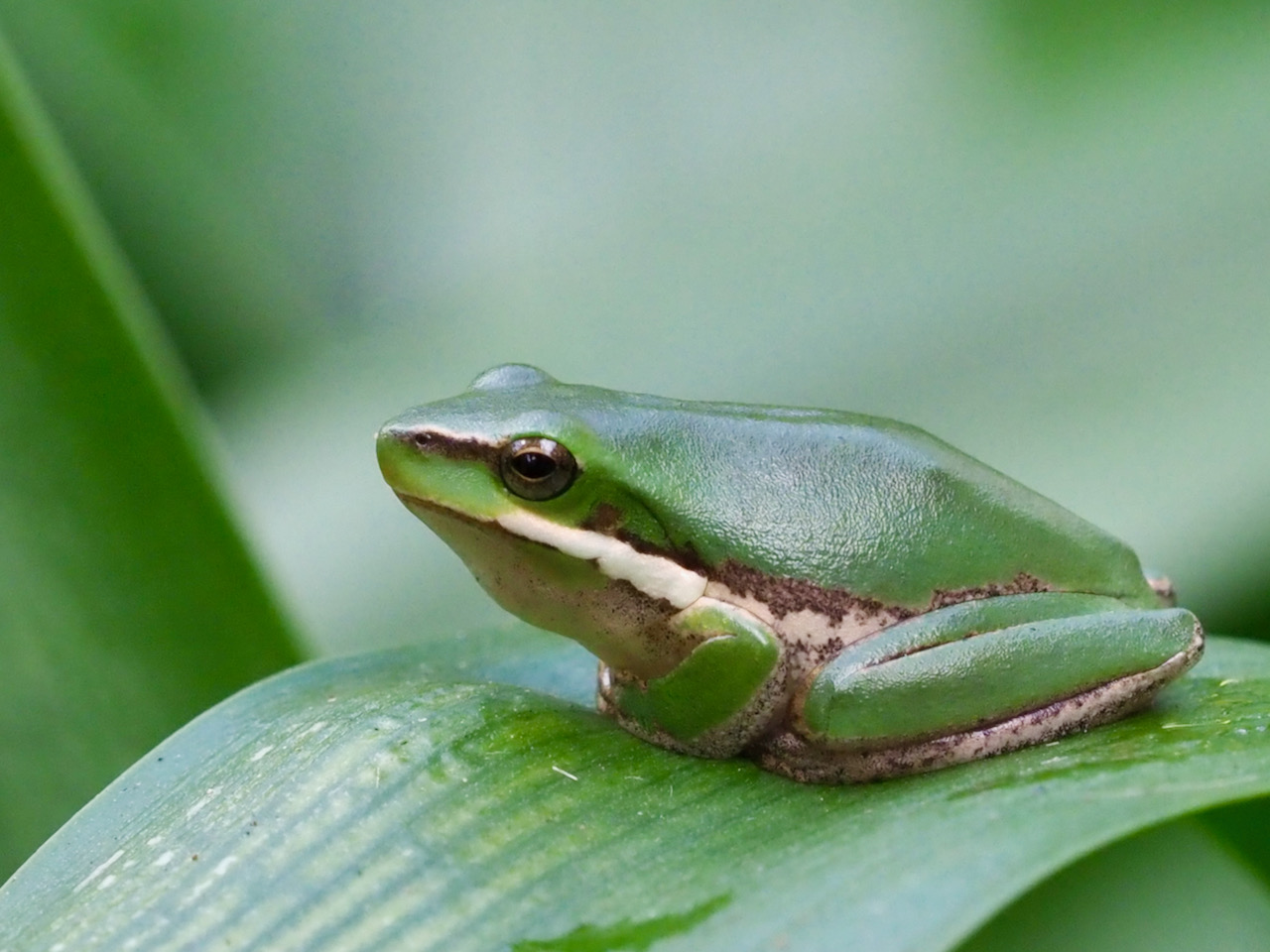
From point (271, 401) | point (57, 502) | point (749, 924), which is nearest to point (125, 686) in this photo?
point (57, 502)

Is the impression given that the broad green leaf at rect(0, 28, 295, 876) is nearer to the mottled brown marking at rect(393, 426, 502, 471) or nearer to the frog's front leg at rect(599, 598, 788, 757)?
the mottled brown marking at rect(393, 426, 502, 471)

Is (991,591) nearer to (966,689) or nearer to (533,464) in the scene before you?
(966,689)

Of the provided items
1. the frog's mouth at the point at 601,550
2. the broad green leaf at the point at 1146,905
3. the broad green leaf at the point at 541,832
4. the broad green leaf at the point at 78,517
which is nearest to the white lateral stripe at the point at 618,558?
the frog's mouth at the point at 601,550

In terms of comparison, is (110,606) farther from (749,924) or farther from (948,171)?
(948,171)

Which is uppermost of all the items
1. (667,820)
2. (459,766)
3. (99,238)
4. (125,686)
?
(99,238)

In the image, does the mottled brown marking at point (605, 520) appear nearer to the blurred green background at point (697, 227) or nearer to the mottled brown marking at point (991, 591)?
the mottled brown marking at point (991, 591)

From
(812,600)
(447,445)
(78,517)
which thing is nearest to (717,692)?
(812,600)
